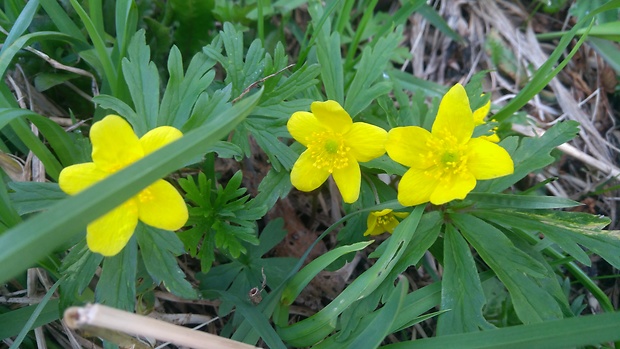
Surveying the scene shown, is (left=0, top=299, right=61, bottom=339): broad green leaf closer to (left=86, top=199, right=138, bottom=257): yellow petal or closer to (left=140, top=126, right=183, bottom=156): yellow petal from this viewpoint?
(left=86, top=199, right=138, bottom=257): yellow petal

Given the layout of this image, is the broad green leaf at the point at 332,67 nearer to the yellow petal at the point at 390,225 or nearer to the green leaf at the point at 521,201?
the yellow petal at the point at 390,225

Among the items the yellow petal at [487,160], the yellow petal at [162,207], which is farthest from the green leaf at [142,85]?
the yellow petal at [487,160]

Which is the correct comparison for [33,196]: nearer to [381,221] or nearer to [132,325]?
[132,325]

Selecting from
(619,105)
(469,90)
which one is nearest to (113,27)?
(469,90)

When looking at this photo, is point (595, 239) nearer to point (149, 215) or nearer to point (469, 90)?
point (469, 90)

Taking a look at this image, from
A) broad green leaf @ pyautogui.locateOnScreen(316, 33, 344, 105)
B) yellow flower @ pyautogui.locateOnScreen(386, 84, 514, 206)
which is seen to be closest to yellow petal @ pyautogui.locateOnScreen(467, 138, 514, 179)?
yellow flower @ pyautogui.locateOnScreen(386, 84, 514, 206)
